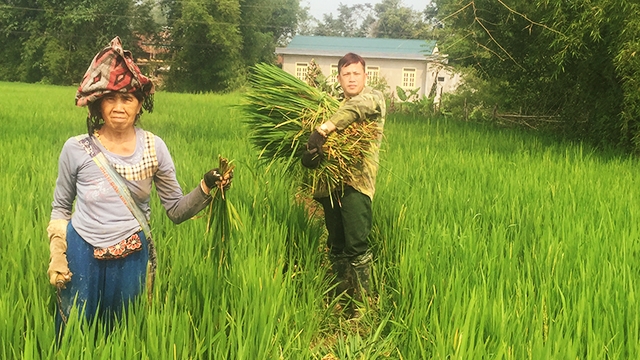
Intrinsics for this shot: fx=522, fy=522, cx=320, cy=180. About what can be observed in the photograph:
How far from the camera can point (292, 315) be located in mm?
1938

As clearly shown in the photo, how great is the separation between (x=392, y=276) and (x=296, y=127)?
0.82 meters

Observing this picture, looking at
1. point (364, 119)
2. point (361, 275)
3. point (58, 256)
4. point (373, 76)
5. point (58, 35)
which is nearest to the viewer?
point (58, 256)

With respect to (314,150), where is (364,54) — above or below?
above

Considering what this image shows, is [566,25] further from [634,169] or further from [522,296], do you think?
[522,296]

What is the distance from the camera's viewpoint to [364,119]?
2148 mm

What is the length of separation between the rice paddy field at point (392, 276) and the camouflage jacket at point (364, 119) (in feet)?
0.99

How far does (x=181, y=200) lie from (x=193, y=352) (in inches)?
17.4

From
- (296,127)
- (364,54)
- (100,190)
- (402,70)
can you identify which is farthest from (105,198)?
(402,70)

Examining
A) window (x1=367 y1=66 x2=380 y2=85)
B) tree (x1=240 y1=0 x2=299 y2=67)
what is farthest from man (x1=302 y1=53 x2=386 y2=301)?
tree (x1=240 y1=0 x2=299 y2=67)

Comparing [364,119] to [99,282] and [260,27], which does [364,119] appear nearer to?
[99,282]

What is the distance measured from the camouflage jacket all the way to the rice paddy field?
30 cm

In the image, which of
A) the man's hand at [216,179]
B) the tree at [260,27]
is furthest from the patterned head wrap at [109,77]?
the tree at [260,27]

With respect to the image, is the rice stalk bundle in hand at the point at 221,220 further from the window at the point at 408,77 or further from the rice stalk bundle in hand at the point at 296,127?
the window at the point at 408,77

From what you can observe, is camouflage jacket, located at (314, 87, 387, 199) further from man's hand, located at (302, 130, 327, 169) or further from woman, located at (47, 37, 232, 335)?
woman, located at (47, 37, 232, 335)
